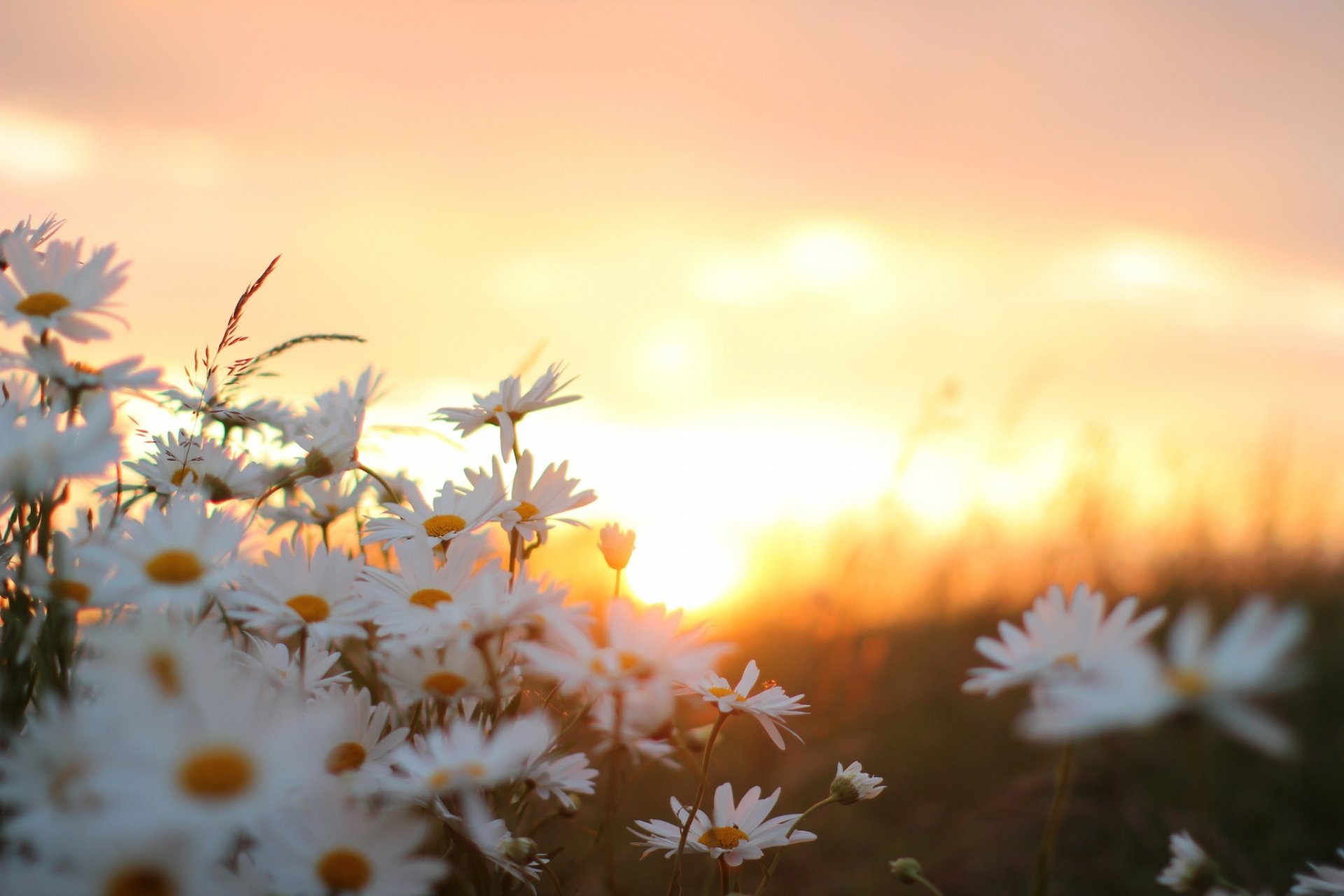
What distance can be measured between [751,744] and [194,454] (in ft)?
6.92

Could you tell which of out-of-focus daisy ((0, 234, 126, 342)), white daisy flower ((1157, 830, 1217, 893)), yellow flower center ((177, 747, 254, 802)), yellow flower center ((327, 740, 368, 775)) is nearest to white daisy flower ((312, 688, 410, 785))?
yellow flower center ((327, 740, 368, 775))

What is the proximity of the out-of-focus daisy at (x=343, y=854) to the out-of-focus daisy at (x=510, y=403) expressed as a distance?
0.51m

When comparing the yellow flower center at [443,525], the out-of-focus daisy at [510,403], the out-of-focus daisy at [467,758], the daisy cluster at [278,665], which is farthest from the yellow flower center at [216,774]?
the out-of-focus daisy at [510,403]

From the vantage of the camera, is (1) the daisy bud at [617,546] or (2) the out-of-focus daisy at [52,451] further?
(1) the daisy bud at [617,546]

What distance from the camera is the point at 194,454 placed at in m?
1.02

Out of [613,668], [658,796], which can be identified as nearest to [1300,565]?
[658,796]

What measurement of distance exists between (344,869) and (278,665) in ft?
1.23

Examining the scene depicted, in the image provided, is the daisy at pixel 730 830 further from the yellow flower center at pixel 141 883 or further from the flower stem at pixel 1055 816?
the yellow flower center at pixel 141 883

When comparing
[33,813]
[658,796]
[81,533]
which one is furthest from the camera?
[658,796]

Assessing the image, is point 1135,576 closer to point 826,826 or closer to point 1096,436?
point 1096,436

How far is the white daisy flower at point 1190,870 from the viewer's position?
741 mm

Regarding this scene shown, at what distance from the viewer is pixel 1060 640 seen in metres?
0.62

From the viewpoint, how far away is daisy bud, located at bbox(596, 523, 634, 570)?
0.95 m

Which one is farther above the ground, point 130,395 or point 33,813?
point 130,395
